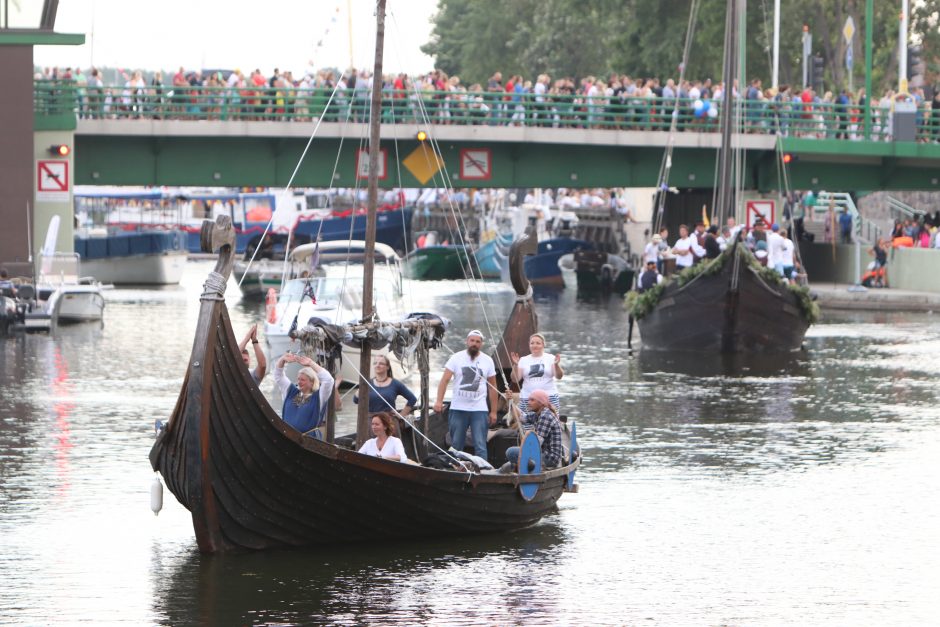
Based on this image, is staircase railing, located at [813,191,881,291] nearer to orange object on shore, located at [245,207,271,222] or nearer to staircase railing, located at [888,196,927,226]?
staircase railing, located at [888,196,927,226]

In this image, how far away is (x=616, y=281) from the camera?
5897 cm

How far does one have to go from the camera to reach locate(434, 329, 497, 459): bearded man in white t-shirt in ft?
55.2

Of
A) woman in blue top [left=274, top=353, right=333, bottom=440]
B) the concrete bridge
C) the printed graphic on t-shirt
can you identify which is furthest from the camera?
the concrete bridge

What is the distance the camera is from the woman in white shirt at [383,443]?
15.2 metres

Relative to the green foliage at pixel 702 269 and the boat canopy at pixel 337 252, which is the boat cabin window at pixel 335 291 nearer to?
the boat canopy at pixel 337 252

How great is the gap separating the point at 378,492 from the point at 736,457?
7241mm

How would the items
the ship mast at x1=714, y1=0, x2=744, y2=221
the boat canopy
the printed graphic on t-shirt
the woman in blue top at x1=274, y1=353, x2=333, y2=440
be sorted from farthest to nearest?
the ship mast at x1=714, y1=0, x2=744, y2=221, the boat canopy, the printed graphic on t-shirt, the woman in blue top at x1=274, y1=353, x2=333, y2=440

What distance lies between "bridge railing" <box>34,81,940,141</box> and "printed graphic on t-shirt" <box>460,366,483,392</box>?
23.7m

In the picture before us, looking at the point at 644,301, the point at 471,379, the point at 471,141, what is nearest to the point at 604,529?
the point at 471,379

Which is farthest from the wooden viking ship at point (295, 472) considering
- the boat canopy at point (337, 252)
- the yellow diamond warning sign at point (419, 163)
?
the yellow diamond warning sign at point (419, 163)

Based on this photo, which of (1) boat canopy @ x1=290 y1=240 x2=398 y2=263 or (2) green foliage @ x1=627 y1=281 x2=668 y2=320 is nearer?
(1) boat canopy @ x1=290 y1=240 x2=398 y2=263

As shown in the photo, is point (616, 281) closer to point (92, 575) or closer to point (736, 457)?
point (736, 457)

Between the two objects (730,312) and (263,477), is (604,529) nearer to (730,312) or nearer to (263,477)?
(263,477)

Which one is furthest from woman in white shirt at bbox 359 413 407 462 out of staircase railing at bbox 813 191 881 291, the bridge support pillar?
staircase railing at bbox 813 191 881 291
